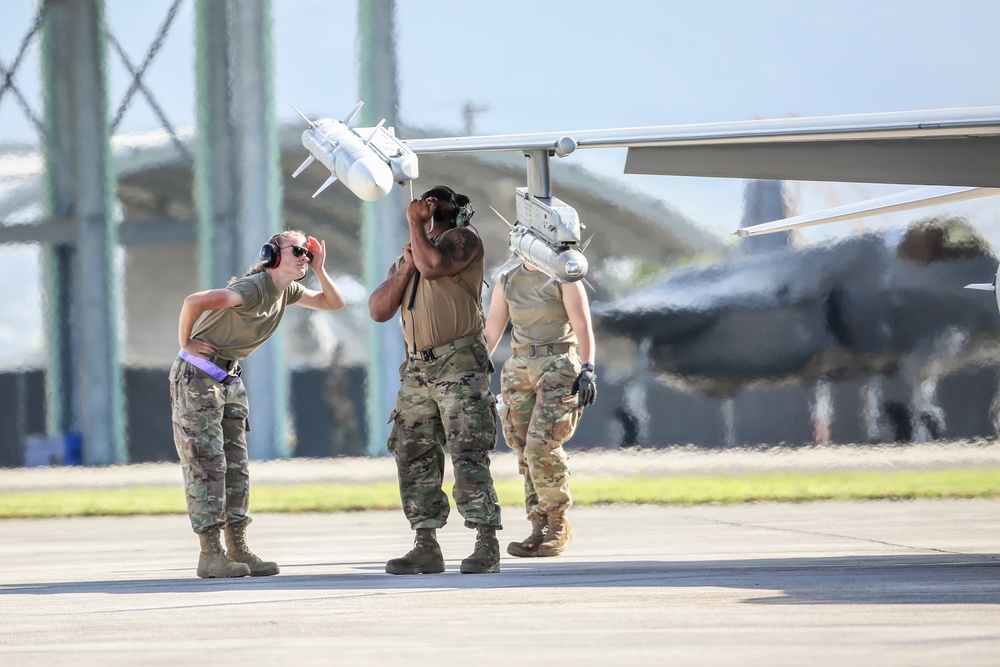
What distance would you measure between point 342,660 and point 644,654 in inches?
42.4

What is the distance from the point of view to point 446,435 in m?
7.27

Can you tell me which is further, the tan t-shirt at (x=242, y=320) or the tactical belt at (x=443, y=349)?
the tan t-shirt at (x=242, y=320)

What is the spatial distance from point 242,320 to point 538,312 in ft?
7.31

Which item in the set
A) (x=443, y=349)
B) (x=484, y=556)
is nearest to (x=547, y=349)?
(x=443, y=349)

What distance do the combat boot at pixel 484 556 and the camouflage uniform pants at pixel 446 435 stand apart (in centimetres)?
7

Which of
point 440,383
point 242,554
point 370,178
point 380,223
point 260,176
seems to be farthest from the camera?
point 260,176

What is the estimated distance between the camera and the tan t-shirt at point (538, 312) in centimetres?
868

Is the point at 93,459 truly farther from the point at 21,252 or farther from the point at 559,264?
the point at 559,264

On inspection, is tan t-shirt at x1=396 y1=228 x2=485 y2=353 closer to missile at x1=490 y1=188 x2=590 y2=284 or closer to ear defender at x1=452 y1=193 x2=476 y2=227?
ear defender at x1=452 y1=193 x2=476 y2=227

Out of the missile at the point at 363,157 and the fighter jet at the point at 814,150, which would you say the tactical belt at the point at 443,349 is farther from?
the missile at the point at 363,157

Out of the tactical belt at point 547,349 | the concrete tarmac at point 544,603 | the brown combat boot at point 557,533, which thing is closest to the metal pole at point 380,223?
the concrete tarmac at point 544,603

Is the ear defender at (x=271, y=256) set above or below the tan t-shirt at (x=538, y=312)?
above

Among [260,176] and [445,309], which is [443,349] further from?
[260,176]

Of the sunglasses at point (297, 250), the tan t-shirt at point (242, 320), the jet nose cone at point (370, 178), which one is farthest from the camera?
the sunglasses at point (297, 250)
